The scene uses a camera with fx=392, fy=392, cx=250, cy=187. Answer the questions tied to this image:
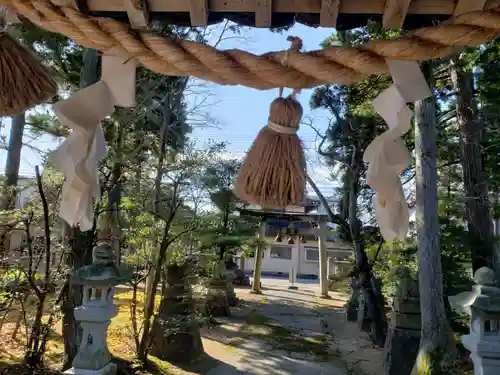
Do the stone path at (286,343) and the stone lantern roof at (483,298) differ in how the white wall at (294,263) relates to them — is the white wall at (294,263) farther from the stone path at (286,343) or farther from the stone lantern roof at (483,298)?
the stone lantern roof at (483,298)

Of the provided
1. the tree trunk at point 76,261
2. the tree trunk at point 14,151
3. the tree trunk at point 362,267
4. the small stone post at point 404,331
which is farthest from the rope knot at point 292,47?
the tree trunk at point 362,267

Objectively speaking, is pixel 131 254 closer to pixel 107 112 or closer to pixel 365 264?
pixel 365 264

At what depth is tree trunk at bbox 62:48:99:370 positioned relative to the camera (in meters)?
3.46

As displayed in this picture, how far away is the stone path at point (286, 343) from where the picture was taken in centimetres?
450

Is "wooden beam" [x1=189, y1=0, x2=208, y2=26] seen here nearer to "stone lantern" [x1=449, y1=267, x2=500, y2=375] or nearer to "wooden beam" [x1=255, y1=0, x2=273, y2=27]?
"wooden beam" [x1=255, y1=0, x2=273, y2=27]

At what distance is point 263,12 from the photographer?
0.60 metres

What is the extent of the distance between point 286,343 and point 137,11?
5.58 meters

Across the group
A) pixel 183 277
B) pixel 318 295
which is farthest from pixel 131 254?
pixel 318 295

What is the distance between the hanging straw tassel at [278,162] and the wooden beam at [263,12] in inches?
4.8

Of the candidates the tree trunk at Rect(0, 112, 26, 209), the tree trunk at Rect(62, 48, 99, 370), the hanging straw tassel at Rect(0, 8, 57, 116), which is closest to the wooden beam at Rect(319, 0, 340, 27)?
the hanging straw tassel at Rect(0, 8, 57, 116)

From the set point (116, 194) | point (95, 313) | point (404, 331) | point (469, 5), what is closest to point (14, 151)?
point (116, 194)

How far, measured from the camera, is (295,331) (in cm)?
622

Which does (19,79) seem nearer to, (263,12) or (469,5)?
(263,12)

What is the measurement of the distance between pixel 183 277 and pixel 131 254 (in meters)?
0.69
